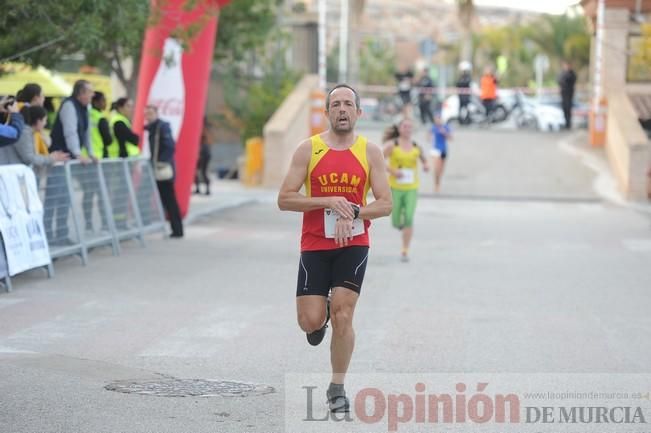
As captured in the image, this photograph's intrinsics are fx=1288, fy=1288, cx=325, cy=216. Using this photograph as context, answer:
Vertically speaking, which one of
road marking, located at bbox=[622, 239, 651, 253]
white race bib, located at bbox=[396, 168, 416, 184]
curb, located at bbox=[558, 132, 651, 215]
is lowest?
curb, located at bbox=[558, 132, 651, 215]

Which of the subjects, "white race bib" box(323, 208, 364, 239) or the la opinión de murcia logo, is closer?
the la opinión de murcia logo

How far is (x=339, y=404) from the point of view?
7.35m

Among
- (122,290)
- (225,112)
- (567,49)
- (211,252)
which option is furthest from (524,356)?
(567,49)

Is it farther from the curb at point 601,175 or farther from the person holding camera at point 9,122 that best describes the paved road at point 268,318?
the curb at point 601,175

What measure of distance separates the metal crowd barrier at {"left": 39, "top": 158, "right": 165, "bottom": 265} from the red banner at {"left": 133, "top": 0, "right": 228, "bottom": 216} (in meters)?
1.79

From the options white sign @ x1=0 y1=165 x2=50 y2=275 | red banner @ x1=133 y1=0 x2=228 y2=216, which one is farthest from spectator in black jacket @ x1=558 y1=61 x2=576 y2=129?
white sign @ x1=0 y1=165 x2=50 y2=275

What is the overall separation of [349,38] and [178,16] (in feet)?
99.4

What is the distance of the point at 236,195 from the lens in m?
27.0

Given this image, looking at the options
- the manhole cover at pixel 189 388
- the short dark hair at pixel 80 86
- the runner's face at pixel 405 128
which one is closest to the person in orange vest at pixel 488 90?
the runner's face at pixel 405 128

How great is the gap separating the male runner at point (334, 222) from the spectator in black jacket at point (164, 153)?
1063 centimetres

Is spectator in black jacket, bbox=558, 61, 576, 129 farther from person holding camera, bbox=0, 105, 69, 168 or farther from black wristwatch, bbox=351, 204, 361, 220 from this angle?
black wristwatch, bbox=351, 204, 361, 220

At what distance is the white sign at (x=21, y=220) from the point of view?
12484mm

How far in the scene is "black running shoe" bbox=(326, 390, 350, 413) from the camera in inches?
289

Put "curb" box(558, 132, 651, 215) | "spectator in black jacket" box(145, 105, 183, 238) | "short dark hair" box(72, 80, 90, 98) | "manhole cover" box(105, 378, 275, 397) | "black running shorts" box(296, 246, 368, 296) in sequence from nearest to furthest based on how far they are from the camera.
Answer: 1. "black running shorts" box(296, 246, 368, 296)
2. "manhole cover" box(105, 378, 275, 397)
3. "short dark hair" box(72, 80, 90, 98)
4. "spectator in black jacket" box(145, 105, 183, 238)
5. "curb" box(558, 132, 651, 215)
